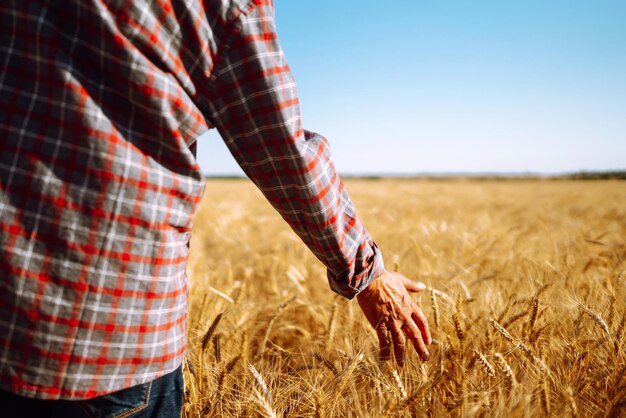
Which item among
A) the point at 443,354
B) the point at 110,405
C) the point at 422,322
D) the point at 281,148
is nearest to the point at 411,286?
the point at 422,322

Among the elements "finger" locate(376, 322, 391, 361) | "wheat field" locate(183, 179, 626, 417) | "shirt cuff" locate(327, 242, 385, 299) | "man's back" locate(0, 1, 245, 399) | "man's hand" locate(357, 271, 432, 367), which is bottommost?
"wheat field" locate(183, 179, 626, 417)

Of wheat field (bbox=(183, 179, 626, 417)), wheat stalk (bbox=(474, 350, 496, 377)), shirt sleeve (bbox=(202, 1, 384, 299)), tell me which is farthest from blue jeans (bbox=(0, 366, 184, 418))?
wheat stalk (bbox=(474, 350, 496, 377))

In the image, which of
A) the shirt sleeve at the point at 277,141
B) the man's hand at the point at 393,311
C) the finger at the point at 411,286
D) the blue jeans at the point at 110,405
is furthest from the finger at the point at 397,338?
the blue jeans at the point at 110,405

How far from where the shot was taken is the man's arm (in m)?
0.59

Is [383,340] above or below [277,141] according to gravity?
below

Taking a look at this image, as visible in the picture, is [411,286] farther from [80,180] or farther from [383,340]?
[80,180]

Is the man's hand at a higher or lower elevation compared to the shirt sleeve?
lower

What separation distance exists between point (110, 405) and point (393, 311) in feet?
1.89

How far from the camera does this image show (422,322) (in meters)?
0.94

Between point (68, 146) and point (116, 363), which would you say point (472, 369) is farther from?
point (68, 146)

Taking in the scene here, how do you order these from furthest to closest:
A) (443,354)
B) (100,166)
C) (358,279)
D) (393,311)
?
(443,354) → (393,311) → (358,279) → (100,166)

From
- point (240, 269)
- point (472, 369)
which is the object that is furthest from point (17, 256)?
point (240, 269)

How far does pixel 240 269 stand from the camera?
280 cm

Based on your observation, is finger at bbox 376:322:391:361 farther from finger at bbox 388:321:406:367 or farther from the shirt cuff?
the shirt cuff
